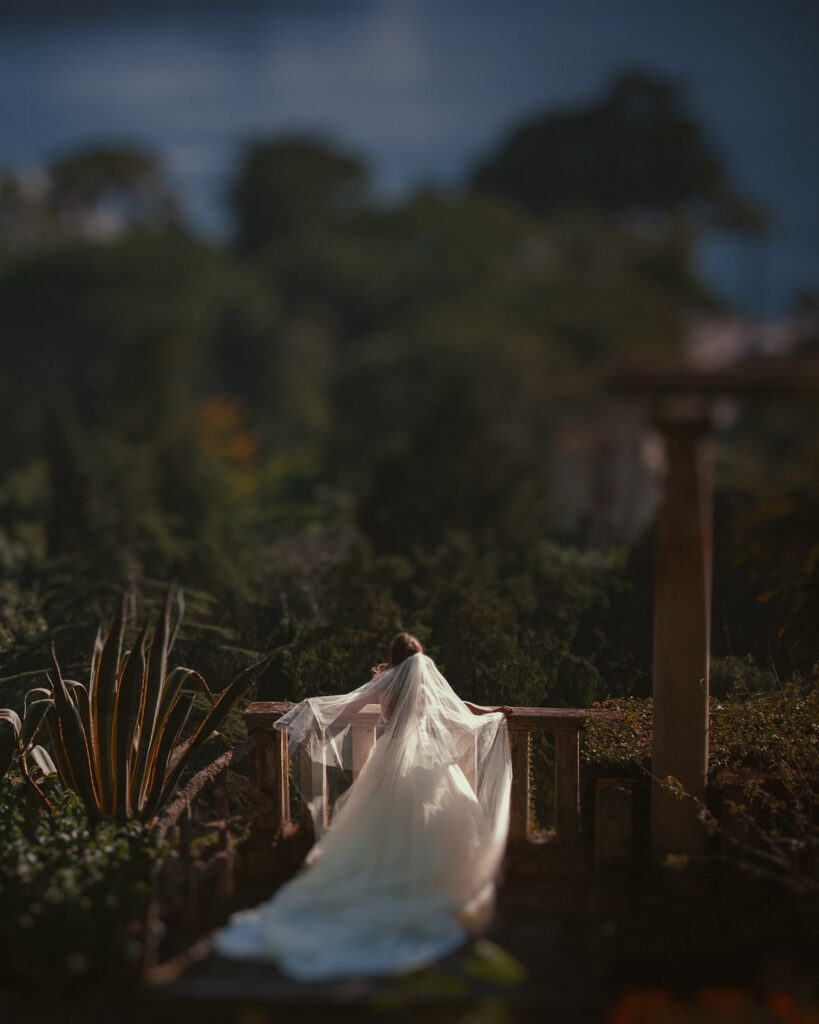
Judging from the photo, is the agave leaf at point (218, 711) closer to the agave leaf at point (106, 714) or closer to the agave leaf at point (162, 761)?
the agave leaf at point (162, 761)

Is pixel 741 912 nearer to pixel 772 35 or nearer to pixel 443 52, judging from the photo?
pixel 772 35

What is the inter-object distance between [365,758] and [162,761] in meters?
1.07

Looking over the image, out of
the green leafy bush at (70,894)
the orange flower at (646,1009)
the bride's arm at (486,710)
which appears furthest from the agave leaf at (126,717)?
the orange flower at (646,1009)

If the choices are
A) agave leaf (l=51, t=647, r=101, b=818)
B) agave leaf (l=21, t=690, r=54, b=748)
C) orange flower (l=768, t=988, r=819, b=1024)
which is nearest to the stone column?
orange flower (l=768, t=988, r=819, b=1024)

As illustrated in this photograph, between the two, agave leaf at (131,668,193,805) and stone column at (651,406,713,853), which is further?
agave leaf at (131,668,193,805)

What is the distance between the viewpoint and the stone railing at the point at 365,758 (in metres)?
5.48

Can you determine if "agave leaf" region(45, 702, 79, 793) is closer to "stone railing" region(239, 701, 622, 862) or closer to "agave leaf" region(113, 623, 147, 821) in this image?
"agave leaf" region(113, 623, 147, 821)

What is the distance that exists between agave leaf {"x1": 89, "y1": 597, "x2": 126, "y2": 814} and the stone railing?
0.68 metres

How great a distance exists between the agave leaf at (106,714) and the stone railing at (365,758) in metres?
0.68

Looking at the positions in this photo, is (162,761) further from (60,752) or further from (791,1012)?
(791,1012)

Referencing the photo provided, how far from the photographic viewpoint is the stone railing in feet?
18.0

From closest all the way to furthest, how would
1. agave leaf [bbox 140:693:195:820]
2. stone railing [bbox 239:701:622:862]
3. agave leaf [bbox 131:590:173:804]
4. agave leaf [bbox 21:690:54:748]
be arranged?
1. stone railing [bbox 239:701:622:862]
2. agave leaf [bbox 21:690:54:748]
3. agave leaf [bbox 131:590:173:804]
4. agave leaf [bbox 140:693:195:820]

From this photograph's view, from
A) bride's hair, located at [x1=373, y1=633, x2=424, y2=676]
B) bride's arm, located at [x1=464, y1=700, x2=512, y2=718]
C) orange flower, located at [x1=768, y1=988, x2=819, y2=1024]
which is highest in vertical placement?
bride's hair, located at [x1=373, y1=633, x2=424, y2=676]

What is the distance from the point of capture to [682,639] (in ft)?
16.5
